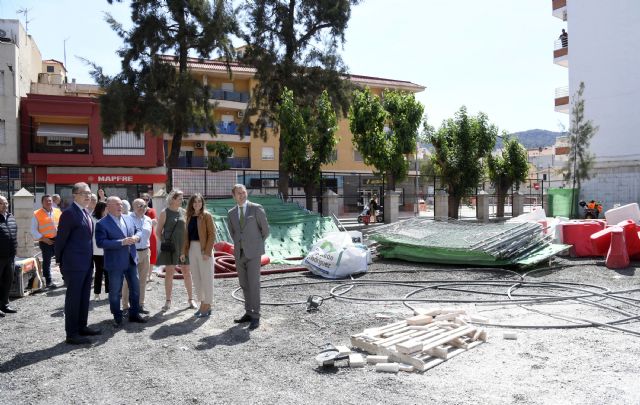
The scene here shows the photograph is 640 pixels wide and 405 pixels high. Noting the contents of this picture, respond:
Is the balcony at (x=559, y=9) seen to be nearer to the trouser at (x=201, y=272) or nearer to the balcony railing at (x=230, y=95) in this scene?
the balcony railing at (x=230, y=95)

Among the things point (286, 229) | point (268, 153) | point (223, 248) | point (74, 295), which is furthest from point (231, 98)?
point (74, 295)

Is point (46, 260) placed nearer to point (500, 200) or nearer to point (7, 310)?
point (7, 310)

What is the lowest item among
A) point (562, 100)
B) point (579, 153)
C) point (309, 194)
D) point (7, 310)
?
point (7, 310)

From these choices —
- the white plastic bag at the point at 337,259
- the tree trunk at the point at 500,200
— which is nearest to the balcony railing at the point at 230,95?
the tree trunk at the point at 500,200

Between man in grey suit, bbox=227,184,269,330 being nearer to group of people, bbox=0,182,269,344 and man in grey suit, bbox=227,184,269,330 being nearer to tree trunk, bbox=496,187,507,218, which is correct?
group of people, bbox=0,182,269,344

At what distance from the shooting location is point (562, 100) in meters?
41.1

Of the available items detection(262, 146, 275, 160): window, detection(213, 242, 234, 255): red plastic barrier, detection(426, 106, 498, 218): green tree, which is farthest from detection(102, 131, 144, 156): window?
detection(213, 242, 234, 255): red plastic barrier

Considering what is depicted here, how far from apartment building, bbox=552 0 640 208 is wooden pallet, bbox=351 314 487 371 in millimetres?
30291

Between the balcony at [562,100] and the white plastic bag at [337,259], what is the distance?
116 feet

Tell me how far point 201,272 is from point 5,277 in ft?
10.2

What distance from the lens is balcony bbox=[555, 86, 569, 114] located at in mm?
41000

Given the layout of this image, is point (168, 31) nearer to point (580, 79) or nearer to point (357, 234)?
point (357, 234)

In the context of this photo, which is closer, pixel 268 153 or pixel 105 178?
pixel 105 178

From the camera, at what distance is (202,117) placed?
91.6 ft
